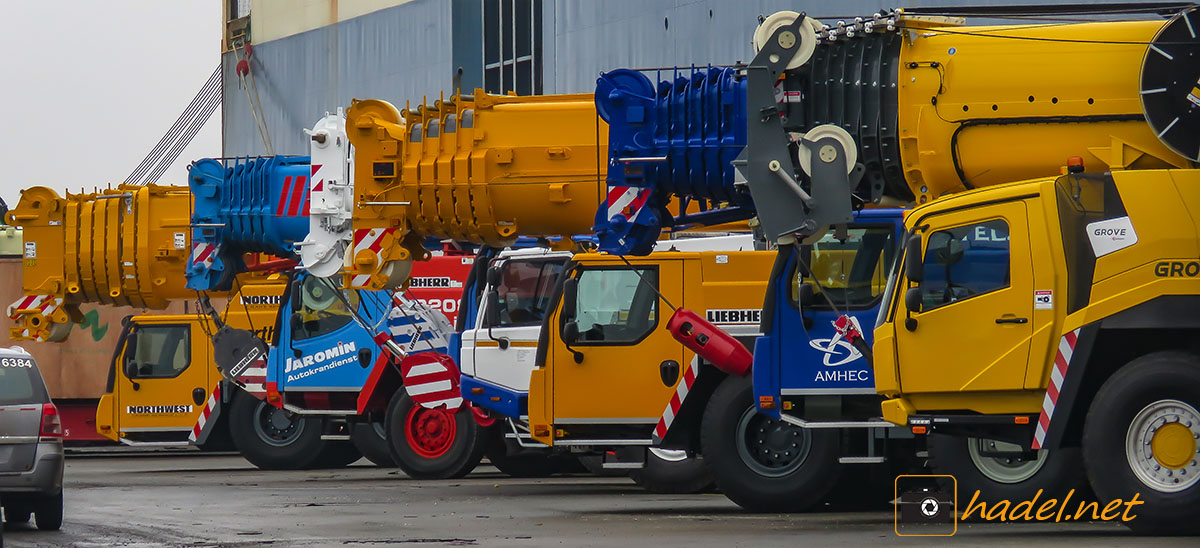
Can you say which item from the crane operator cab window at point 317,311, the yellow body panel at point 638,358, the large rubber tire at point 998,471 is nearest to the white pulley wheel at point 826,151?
the large rubber tire at point 998,471

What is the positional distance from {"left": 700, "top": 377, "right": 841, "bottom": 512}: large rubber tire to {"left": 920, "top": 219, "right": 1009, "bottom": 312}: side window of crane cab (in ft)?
7.09

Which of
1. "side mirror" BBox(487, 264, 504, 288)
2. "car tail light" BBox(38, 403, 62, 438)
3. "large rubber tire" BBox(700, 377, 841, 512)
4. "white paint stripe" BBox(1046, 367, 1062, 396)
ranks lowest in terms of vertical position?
"large rubber tire" BBox(700, 377, 841, 512)

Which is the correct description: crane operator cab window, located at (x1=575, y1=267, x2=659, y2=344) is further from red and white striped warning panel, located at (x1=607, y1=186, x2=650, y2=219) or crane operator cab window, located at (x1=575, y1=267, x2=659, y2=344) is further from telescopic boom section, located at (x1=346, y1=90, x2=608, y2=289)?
red and white striped warning panel, located at (x1=607, y1=186, x2=650, y2=219)

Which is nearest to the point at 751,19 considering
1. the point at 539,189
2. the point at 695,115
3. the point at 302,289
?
the point at 302,289

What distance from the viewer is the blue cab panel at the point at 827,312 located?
12.9 m

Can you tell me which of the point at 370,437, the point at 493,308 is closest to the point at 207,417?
the point at 370,437

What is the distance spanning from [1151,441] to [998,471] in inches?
76.9

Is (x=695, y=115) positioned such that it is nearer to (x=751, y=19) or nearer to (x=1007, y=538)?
(x=1007, y=538)

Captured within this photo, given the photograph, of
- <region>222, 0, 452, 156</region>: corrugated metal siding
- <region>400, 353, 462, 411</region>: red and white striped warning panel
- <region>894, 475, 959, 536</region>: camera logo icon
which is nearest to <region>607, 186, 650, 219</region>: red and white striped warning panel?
<region>894, 475, 959, 536</region>: camera logo icon

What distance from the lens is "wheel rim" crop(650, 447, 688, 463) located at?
52.2ft

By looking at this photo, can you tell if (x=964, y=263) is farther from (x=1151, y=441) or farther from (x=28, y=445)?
(x=28, y=445)

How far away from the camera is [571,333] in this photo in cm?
1547

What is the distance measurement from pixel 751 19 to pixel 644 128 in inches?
521

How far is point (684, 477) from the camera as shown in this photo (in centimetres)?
1596
